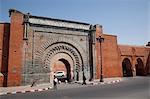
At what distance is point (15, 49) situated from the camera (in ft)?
49.8

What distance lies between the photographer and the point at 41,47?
1625cm

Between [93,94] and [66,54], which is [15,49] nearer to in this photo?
[66,54]

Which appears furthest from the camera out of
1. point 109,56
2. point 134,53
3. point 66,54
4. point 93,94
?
point 134,53

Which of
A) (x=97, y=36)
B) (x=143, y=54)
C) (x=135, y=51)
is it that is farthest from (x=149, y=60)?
(x=97, y=36)

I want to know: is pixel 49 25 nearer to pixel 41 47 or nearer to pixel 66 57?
pixel 41 47

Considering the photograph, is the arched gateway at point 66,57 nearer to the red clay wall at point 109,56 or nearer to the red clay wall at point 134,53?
the red clay wall at point 109,56

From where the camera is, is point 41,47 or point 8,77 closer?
point 8,77

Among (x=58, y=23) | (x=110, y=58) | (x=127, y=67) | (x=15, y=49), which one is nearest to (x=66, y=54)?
(x=58, y=23)

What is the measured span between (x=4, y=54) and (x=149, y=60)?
69.2 ft

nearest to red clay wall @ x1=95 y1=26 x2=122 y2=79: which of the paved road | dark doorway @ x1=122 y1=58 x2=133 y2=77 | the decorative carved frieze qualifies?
the decorative carved frieze

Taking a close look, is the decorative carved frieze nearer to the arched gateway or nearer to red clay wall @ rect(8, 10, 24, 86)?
red clay wall @ rect(8, 10, 24, 86)

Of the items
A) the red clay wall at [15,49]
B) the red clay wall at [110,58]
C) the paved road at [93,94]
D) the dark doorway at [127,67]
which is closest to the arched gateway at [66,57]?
the red clay wall at [15,49]

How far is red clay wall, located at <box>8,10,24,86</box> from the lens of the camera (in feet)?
48.6

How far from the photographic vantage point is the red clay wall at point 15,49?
1483 centimetres
